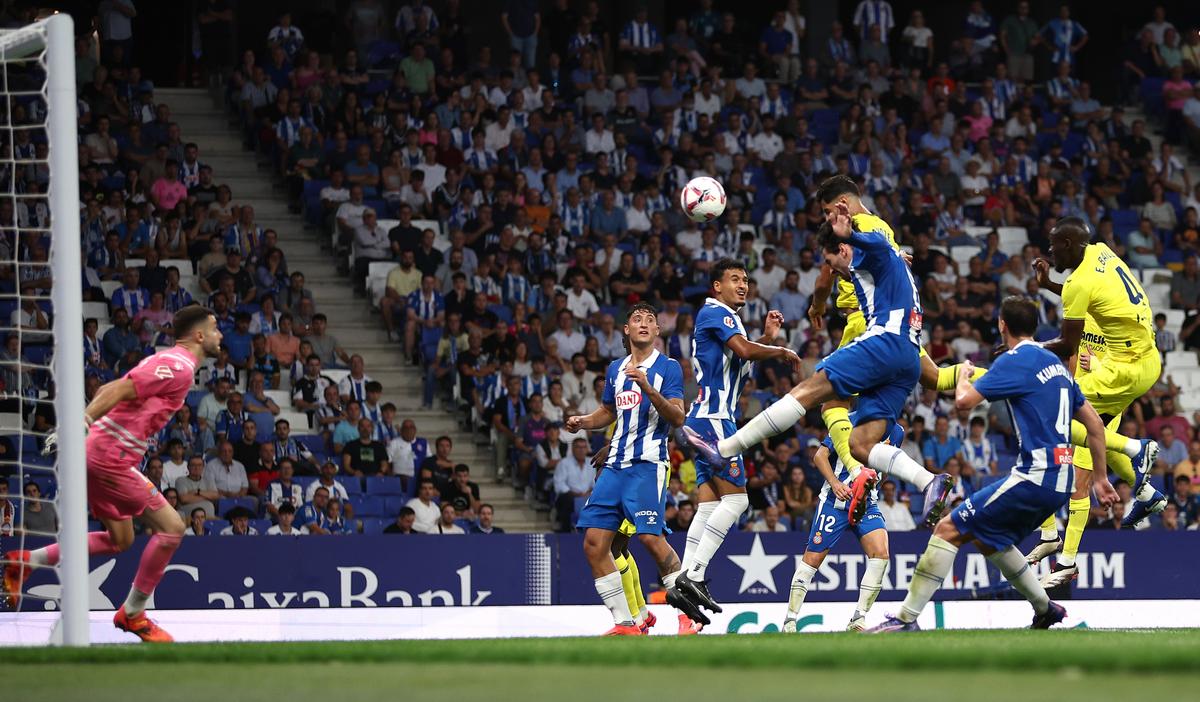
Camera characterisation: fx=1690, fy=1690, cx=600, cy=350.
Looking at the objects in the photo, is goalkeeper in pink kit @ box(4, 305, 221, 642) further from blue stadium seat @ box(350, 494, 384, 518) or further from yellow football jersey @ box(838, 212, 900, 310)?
blue stadium seat @ box(350, 494, 384, 518)

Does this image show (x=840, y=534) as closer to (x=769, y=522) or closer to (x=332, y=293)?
(x=769, y=522)

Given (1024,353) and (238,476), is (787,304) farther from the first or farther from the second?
(1024,353)

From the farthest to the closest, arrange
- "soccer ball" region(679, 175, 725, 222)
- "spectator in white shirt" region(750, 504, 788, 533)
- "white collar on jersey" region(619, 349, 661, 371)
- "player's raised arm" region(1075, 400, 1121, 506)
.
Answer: "spectator in white shirt" region(750, 504, 788, 533) < "soccer ball" region(679, 175, 725, 222) < "white collar on jersey" region(619, 349, 661, 371) < "player's raised arm" region(1075, 400, 1121, 506)

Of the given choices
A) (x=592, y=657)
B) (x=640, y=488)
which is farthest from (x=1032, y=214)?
(x=592, y=657)

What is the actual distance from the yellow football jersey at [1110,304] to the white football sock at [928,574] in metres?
2.35

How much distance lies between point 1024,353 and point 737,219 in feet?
43.2

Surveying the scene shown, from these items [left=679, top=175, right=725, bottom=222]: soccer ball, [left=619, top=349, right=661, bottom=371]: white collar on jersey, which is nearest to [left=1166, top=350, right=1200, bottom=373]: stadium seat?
[left=679, top=175, right=725, bottom=222]: soccer ball

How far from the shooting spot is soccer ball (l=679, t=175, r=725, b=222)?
44.6 ft

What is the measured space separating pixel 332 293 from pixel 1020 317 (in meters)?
13.3

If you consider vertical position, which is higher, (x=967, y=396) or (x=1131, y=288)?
(x=1131, y=288)

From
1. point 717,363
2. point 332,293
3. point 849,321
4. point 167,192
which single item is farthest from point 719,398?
point 167,192

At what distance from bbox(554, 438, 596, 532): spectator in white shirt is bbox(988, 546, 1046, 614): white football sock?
8450 mm

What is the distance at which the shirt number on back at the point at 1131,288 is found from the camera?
1261 cm

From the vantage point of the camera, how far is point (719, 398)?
1231cm
